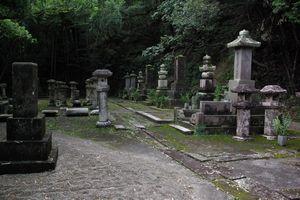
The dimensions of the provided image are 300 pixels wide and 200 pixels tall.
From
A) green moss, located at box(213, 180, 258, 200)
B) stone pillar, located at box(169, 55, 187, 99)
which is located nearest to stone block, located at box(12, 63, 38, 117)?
green moss, located at box(213, 180, 258, 200)

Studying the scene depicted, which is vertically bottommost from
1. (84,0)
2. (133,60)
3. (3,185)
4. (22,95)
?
(3,185)

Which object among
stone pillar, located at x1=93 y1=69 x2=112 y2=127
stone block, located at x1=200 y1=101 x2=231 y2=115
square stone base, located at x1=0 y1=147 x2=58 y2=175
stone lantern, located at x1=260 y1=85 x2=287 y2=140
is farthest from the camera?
stone pillar, located at x1=93 y1=69 x2=112 y2=127

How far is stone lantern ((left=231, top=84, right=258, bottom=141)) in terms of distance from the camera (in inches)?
340

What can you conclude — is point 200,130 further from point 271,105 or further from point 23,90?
point 23,90

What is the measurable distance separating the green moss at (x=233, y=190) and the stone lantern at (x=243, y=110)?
143 inches

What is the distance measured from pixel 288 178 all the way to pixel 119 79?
27103mm

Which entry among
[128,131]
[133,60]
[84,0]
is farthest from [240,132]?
[133,60]

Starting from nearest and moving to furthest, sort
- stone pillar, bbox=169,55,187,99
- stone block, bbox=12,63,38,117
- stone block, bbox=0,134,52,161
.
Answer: stone block, bbox=0,134,52,161
stone block, bbox=12,63,38,117
stone pillar, bbox=169,55,187,99

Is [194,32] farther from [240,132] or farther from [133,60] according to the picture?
[240,132]

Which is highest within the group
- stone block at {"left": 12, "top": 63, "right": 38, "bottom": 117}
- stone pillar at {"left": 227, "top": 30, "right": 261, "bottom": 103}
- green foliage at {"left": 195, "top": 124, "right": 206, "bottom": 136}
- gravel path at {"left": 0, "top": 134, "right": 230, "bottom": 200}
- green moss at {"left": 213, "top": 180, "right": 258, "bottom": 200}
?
stone pillar at {"left": 227, "top": 30, "right": 261, "bottom": 103}

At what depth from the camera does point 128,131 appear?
996 cm

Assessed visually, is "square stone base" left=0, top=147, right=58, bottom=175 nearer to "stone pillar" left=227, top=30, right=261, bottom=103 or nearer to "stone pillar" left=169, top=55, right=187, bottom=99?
"stone pillar" left=227, top=30, right=261, bottom=103

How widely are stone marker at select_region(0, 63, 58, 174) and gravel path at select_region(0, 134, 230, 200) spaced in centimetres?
23

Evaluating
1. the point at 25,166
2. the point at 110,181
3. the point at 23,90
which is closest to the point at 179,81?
the point at 23,90
